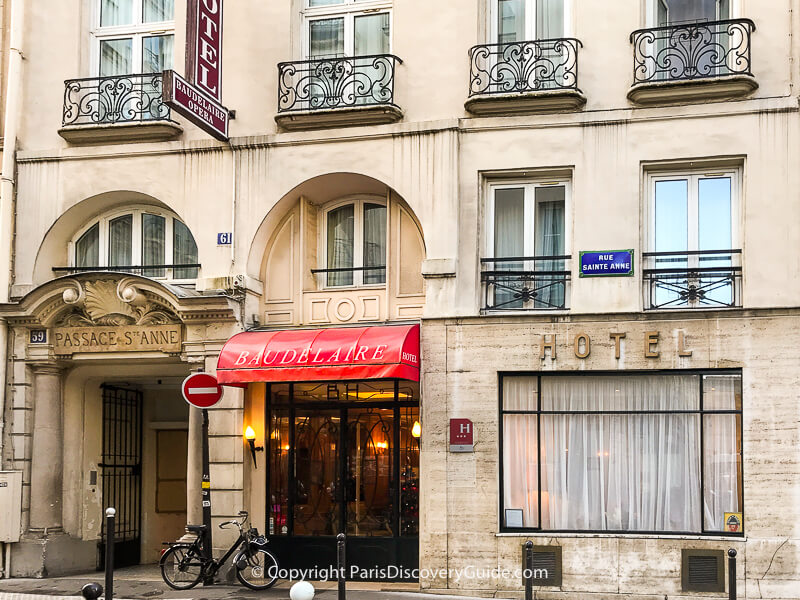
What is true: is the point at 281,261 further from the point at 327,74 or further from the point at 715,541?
the point at 715,541

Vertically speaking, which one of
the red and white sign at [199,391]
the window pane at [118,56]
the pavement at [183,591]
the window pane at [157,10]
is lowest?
the pavement at [183,591]

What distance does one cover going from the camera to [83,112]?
17.2 meters

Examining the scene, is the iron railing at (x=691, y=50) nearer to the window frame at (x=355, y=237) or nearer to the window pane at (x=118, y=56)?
the window frame at (x=355, y=237)

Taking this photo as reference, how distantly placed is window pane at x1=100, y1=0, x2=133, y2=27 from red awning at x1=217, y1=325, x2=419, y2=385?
19.6 ft

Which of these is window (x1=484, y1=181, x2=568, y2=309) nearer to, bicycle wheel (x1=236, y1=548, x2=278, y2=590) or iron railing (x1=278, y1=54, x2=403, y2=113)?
iron railing (x1=278, y1=54, x2=403, y2=113)

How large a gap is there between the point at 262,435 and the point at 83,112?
5.79 meters

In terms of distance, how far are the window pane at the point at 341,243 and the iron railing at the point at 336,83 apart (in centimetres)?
169

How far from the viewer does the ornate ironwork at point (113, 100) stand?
55.7 ft

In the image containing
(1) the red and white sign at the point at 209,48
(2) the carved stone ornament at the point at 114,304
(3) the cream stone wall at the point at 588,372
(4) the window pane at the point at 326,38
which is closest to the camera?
(3) the cream stone wall at the point at 588,372

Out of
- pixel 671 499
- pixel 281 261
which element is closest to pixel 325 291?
pixel 281 261

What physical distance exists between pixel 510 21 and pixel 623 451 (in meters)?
6.34

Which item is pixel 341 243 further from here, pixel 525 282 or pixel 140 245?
pixel 140 245

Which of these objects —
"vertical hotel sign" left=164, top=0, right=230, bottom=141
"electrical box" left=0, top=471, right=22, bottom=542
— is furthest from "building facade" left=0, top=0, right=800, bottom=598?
"vertical hotel sign" left=164, top=0, right=230, bottom=141

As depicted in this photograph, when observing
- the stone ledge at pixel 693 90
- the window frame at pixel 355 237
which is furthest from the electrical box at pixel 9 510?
the stone ledge at pixel 693 90
